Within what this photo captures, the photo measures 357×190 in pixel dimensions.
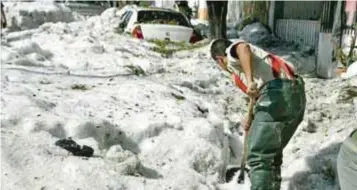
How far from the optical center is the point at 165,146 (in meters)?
5.98

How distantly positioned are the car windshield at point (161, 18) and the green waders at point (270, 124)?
11.7m

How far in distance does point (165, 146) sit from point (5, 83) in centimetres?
219

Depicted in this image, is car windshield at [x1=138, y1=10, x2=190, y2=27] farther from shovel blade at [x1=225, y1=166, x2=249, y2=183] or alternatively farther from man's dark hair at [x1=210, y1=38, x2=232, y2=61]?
man's dark hair at [x1=210, y1=38, x2=232, y2=61]

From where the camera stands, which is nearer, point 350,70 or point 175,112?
point 175,112

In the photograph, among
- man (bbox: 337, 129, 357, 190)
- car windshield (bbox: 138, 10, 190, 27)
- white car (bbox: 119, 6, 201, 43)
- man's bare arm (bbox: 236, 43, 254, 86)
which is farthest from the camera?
car windshield (bbox: 138, 10, 190, 27)

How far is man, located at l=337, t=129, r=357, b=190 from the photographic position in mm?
3293

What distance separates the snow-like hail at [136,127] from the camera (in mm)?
5117

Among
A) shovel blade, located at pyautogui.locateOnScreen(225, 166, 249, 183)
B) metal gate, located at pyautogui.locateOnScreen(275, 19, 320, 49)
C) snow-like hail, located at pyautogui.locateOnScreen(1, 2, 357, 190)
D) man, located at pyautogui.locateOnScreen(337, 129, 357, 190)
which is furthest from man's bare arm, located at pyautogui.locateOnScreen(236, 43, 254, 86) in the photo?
metal gate, located at pyautogui.locateOnScreen(275, 19, 320, 49)

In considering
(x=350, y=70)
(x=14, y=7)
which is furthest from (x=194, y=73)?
(x=14, y=7)

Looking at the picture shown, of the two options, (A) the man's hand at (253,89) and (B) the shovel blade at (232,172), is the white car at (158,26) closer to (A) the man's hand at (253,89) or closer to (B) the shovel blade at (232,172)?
(B) the shovel blade at (232,172)

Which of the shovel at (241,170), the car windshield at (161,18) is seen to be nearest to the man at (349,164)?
the shovel at (241,170)

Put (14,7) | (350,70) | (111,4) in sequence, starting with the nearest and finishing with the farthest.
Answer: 1. (350,70)
2. (14,7)
3. (111,4)

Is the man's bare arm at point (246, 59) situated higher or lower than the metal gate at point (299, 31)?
higher

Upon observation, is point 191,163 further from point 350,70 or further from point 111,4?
point 111,4
